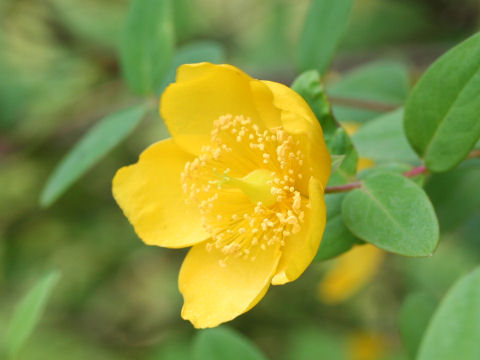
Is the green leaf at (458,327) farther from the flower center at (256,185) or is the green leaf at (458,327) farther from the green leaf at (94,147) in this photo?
the green leaf at (94,147)

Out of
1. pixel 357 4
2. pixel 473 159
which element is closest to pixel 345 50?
pixel 357 4

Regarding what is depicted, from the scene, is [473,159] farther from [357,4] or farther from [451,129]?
[357,4]

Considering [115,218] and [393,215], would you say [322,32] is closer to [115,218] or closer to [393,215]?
[393,215]

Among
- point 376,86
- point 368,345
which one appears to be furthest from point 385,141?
point 368,345

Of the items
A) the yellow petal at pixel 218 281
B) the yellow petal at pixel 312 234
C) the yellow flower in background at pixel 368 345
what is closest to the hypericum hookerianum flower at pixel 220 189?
the yellow petal at pixel 218 281

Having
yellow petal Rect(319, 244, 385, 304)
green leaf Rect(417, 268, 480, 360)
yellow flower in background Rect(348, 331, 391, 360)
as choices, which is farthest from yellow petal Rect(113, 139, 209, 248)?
yellow flower in background Rect(348, 331, 391, 360)
